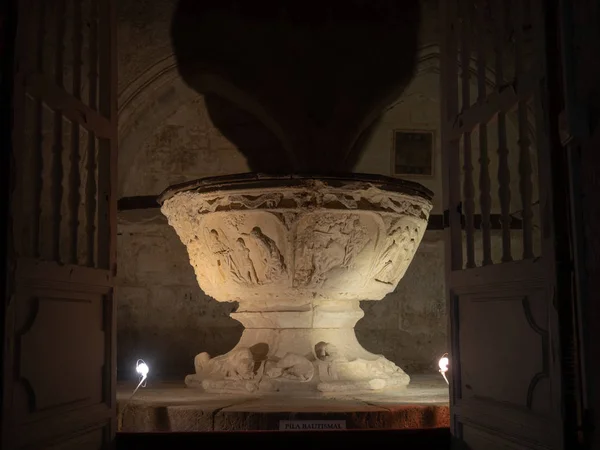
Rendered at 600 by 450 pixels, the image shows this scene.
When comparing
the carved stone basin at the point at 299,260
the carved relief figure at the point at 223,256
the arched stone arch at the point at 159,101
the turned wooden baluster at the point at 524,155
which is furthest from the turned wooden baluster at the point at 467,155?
the arched stone arch at the point at 159,101

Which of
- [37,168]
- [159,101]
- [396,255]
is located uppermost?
[159,101]

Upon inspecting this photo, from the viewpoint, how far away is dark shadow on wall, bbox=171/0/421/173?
5398mm

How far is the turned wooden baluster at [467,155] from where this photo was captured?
2.68 metres

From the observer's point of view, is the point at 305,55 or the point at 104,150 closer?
the point at 104,150

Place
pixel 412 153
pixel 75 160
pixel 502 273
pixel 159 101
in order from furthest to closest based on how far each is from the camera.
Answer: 1. pixel 412 153
2. pixel 159 101
3. pixel 75 160
4. pixel 502 273

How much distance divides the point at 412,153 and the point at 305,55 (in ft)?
4.24

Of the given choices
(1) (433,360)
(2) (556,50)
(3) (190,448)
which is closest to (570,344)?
(2) (556,50)

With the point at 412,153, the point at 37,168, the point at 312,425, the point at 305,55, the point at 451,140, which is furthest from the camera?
the point at 412,153

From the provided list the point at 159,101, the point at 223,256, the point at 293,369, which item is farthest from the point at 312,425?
the point at 159,101

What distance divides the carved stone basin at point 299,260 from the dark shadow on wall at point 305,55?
1597mm

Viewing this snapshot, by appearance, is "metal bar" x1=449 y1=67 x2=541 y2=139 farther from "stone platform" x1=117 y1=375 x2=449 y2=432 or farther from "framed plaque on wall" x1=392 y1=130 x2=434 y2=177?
"framed plaque on wall" x1=392 y1=130 x2=434 y2=177

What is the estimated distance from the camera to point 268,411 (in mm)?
3250

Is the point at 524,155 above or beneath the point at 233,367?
above

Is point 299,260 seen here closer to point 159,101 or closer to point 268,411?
point 268,411
